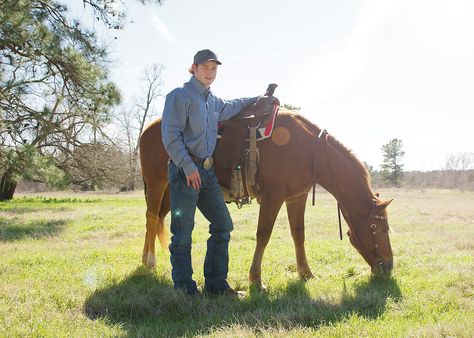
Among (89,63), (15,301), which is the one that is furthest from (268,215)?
(89,63)

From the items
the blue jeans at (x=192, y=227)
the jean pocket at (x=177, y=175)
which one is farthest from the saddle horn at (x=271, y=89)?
the jean pocket at (x=177, y=175)

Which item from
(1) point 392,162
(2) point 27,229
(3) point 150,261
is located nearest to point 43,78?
(2) point 27,229

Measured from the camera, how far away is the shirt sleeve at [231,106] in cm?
426

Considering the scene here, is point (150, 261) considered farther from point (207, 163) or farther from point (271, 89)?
point (271, 89)

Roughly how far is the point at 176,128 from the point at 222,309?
1.59 meters

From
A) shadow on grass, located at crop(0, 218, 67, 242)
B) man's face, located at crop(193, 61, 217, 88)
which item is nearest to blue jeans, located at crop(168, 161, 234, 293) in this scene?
man's face, located at crop(193, 61, 217, 88)

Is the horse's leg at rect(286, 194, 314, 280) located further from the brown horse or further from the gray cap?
the gray cap

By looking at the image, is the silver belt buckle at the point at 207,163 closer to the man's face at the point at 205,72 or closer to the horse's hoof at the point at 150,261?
the man's face at the point at 205,72

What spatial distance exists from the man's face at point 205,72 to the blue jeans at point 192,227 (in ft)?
2.65

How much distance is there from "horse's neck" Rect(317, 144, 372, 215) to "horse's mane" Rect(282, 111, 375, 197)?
0.02m

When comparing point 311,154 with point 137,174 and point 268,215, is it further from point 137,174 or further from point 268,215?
point 137,174

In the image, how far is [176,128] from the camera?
139 inches

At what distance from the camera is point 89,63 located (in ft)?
33.5

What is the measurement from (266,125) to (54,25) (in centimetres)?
750
